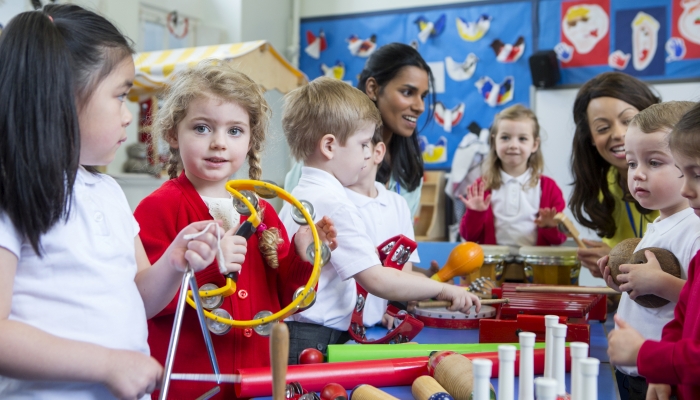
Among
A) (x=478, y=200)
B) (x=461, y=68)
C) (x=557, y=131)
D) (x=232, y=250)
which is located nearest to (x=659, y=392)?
(x=232, y=250)

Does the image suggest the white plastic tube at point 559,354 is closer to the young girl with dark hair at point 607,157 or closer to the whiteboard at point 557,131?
the young girl with dark hair at point 607,157

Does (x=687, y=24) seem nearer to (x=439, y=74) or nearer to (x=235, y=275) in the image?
(x=439, y=74)

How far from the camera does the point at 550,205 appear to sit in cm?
325

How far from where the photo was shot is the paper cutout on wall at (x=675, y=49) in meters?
5.08

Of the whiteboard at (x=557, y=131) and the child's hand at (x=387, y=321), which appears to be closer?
the child's hand at (x=387, y=321)

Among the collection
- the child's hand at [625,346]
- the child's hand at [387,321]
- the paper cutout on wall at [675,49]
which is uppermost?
the paper cutout on wall at [675,49]

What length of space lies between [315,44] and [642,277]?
5.59m

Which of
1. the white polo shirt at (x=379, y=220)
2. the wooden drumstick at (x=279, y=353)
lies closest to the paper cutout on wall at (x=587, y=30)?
the white polo shirt at (x=379, y=220)

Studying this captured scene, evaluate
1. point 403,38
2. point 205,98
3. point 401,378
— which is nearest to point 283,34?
point 403,38

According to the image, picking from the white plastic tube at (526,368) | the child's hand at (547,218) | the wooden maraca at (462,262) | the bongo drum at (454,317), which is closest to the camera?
the white plastic tube at (526,368)

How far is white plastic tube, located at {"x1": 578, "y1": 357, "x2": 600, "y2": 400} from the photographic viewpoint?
795 millimetres

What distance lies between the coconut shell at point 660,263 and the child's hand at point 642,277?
0.02 metres

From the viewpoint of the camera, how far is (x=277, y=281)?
5.03 ft

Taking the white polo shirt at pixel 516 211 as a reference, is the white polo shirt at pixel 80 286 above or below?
above
